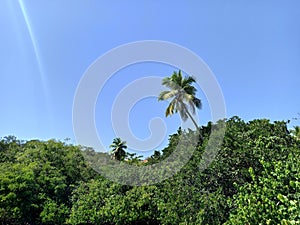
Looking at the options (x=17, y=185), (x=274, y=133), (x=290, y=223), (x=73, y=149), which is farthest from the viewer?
(x=73, y=149)

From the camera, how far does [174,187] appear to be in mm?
13406

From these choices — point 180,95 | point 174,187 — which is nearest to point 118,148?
point 180,95

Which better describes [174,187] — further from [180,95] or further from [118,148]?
[118,148]

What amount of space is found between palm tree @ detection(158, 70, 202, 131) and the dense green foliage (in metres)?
2.93

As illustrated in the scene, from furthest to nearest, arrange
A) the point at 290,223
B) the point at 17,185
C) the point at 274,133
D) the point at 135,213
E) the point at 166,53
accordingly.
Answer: the point at 17,185 < the point at 135,213 < the point at 274,133 < the point at 166,53 < the point at 290,223

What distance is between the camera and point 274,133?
12.2 metres

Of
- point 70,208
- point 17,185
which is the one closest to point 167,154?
point 70,208

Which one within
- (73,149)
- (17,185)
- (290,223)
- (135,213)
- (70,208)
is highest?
(73,149)

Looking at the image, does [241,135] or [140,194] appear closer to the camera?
[241,135]

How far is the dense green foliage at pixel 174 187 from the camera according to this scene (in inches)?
260

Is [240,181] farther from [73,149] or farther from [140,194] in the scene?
[73,149]

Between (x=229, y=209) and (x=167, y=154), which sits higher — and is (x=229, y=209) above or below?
below

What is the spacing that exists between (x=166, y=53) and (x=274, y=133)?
Answer: 512 cm

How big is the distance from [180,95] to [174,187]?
7.98m
